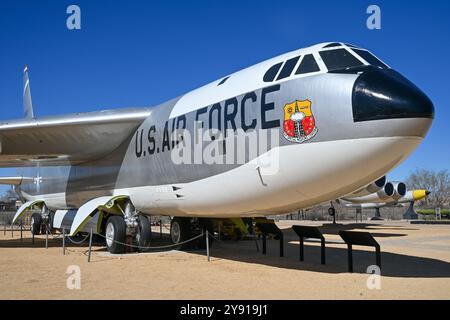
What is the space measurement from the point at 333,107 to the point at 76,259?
28.4 ft

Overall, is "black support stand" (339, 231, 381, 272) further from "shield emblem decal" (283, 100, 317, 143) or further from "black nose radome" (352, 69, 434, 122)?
"black nose radome" (352, 69, 434, 122)

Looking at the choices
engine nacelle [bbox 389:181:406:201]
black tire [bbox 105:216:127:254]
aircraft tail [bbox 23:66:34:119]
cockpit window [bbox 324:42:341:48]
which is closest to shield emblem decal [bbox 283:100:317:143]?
cockpit window [bbox 324:42:341:48]

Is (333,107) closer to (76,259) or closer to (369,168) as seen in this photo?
(369,168)

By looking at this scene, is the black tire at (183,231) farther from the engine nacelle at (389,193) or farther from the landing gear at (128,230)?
the engine nacelle at (389,193)

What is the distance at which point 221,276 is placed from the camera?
360 inches

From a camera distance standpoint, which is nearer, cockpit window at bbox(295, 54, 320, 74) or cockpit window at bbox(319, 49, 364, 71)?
cockpit window at bbox(319, 49, 364, 71)

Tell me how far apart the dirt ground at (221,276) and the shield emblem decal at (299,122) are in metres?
2.65

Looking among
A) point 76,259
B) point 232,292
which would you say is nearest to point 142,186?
point 76,259

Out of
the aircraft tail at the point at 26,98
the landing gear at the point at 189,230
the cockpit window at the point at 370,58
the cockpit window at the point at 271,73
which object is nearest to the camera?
the cockpit window at the point at 370,58

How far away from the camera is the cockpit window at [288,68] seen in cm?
848

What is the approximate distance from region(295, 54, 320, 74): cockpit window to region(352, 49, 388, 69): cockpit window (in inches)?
32.5

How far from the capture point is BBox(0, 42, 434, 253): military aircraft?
23.8 ft

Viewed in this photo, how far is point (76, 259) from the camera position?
1250cm

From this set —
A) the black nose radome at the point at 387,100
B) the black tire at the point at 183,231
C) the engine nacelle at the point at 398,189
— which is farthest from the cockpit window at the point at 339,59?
the engine nacelle at the point at 398,189
